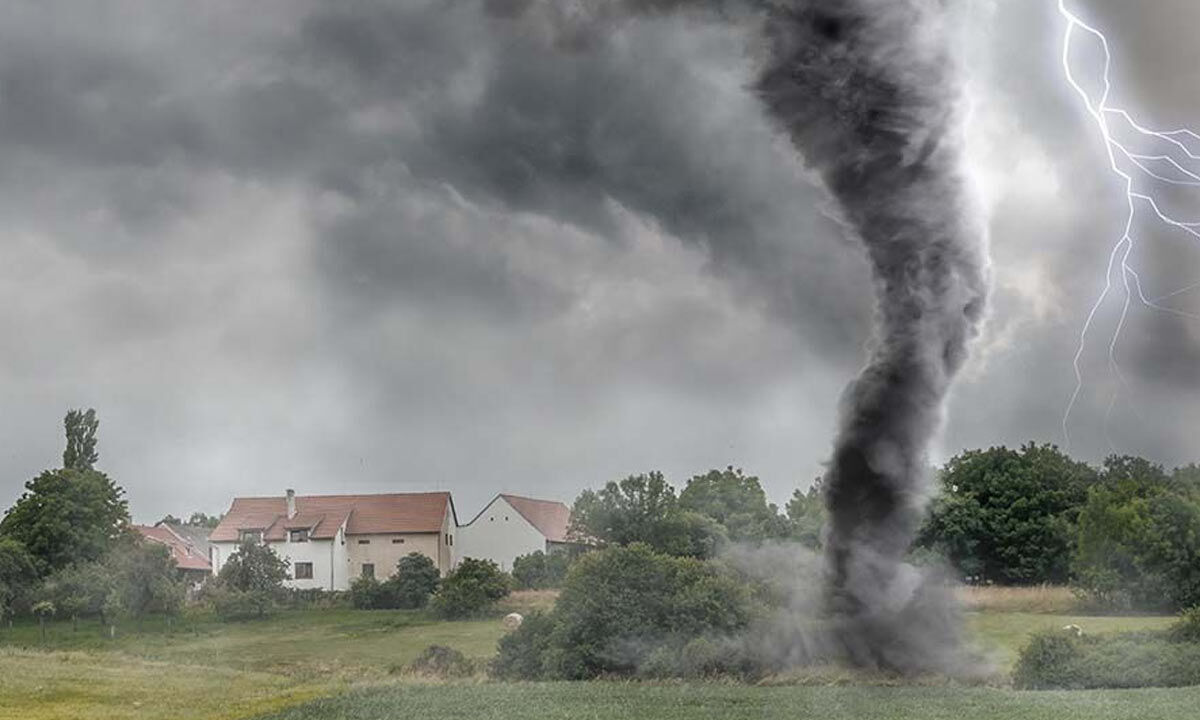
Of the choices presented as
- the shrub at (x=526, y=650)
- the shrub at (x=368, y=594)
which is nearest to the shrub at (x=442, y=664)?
the shrub at (x=526, y=650)

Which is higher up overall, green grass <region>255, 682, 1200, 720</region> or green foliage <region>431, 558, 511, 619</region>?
green foliage <region>431, 558, 511, 619</region>

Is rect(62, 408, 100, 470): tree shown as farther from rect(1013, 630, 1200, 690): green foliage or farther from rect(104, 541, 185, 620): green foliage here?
rect(1013, 630, 1200, 690): green foliage

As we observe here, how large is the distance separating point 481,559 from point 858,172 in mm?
16384

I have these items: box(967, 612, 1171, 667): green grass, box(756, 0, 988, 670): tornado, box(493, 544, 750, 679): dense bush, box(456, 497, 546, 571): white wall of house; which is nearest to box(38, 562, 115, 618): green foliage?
box(456, 497, 546, 571): white wall of house

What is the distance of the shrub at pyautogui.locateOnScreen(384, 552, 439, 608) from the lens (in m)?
34.1

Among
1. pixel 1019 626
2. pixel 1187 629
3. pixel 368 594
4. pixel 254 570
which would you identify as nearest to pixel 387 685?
pixel 368 594

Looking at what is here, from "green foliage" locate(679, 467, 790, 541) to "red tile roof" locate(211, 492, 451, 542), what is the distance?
807 cm

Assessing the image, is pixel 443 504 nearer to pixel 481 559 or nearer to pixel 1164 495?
pixel 481 559

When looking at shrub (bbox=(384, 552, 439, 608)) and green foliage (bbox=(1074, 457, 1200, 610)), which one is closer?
shrub (bbox=(384, 552, 439, 608))

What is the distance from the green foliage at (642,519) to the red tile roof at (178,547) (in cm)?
1118

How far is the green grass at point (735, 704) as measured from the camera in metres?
22.7

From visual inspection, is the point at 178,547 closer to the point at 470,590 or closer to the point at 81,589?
the point at 81,589

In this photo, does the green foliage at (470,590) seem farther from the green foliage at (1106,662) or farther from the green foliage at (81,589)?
the green foliage at (1106,662)

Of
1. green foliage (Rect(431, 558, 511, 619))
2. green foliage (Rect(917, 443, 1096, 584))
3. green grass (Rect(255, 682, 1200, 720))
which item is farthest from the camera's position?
green foliage (Rect(917, 443, 1096, 584))
